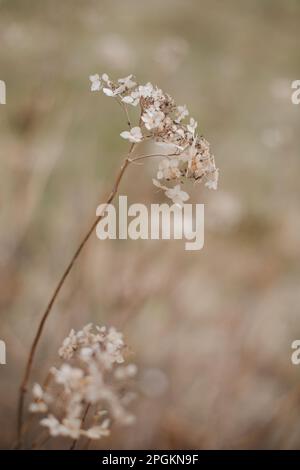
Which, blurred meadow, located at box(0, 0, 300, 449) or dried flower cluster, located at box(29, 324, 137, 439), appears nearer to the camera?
dried flower cluster, located at box(29, 324, 137, 439)

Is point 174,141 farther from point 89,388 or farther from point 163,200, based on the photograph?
point 163,200

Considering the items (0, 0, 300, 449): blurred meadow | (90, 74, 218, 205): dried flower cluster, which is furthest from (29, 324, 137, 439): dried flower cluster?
(0, 0, 300, 449): blurred meadow

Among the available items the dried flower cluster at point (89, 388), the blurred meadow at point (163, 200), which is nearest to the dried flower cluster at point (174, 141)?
the dried flower cluster at point (89, 388)

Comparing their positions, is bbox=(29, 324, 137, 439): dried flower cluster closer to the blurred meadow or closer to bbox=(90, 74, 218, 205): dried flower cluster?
bbox=(90, 74, 218, 205): dried flower cluster

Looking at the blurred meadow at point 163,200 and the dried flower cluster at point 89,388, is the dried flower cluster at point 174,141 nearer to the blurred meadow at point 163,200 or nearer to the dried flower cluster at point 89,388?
the dried flower cluster at point 89,388

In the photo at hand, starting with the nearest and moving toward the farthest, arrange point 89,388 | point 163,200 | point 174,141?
point 89,388 < point 174,141 < point 163,200

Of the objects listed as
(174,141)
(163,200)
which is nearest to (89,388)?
(174,141)

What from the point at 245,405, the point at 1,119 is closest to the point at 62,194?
the point at 1,119

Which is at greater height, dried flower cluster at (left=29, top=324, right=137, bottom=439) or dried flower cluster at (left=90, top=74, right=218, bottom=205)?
dried flower cluster at (left=90, top=74, right=218, bottom=205)

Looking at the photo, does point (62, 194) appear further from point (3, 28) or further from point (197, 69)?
point (197, 69)
